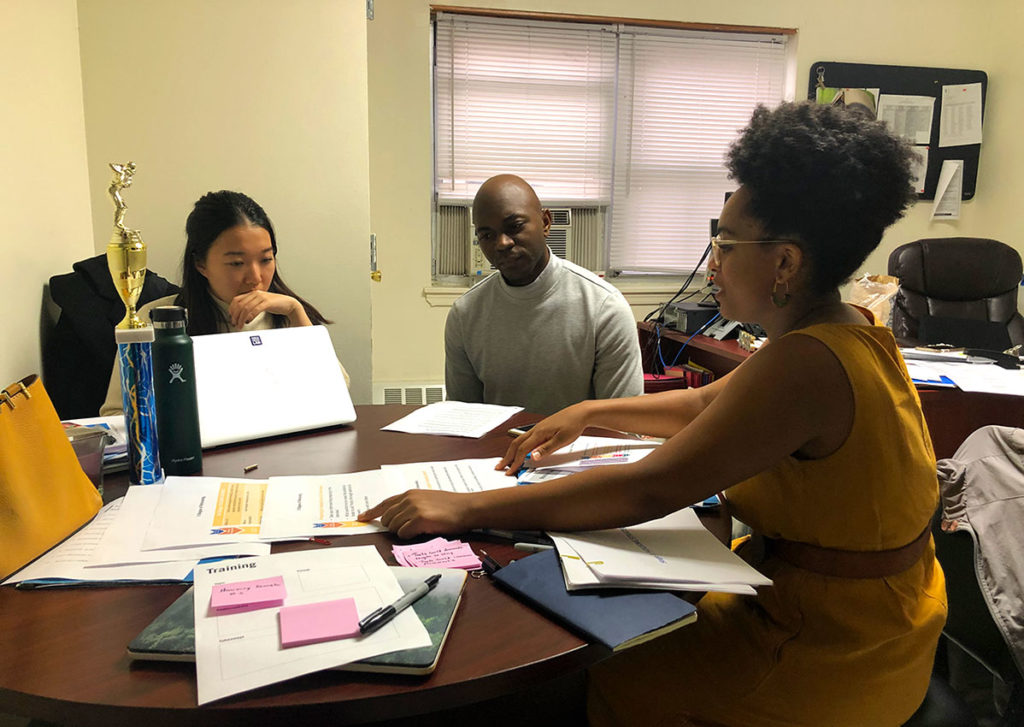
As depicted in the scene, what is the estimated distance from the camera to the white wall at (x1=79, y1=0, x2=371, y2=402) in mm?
1989

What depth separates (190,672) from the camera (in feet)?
2.02

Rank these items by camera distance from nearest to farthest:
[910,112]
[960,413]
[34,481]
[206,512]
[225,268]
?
[34,481], [206,512], [225,268], [960,413], [910,112]

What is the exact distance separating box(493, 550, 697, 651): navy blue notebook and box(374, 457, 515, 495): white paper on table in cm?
26

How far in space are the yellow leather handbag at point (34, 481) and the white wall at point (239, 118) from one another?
1.35 meters

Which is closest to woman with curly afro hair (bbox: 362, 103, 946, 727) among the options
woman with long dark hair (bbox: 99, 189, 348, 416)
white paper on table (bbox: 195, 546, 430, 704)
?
white paper on table (bbox: 195, 546, 430, 704)

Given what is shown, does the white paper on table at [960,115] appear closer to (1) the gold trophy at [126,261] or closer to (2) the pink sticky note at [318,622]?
(1) the gold trophy at [126,261]

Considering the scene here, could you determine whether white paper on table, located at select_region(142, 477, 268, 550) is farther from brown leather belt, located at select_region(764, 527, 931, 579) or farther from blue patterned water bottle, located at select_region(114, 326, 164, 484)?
brown leather belt, located at select_region(764, 527, 931, 579)

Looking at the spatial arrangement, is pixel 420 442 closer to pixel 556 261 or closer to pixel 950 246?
pixel 556 261

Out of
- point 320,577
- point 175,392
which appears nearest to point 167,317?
point 175,392

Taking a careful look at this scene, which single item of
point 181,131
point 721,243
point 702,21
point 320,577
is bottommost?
point 320,577

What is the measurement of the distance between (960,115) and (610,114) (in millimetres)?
2022

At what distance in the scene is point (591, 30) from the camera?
361 centimetres

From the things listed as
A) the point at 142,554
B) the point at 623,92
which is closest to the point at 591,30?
the point at 623,92

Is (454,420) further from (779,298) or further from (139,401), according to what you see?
(779,298)
